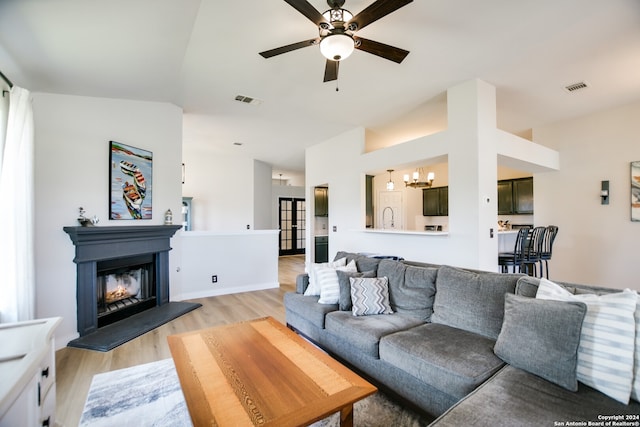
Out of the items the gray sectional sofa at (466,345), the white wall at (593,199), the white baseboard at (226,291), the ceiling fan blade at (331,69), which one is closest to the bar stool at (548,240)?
the white wall at (593,199)

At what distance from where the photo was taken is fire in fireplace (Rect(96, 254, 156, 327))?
3.53 meters

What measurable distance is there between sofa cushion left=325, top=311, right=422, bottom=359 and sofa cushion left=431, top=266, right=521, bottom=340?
0.26 m

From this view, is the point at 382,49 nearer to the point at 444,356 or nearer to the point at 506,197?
the point at 444,356

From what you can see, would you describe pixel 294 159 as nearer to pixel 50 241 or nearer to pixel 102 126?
pixel 102 126

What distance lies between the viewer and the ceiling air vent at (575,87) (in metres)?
3.66

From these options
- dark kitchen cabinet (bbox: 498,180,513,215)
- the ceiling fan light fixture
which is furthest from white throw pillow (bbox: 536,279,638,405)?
dark kitchen cabinet (bbox: 498,180,513,215)

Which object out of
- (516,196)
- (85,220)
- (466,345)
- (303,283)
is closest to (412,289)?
(466,345)

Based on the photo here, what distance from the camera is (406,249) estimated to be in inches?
177

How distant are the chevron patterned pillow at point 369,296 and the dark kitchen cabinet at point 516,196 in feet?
16.4

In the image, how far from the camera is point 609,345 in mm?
1390

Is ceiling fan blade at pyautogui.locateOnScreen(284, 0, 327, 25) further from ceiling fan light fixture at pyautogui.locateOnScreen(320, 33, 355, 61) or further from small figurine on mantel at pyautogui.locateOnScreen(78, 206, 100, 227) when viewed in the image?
small figurine on mantel at pyautogui.locateOnScreen(78, 206, 100, 227)

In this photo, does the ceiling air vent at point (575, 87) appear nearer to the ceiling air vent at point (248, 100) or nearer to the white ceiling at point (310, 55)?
the white ceiling at point (310, 55)

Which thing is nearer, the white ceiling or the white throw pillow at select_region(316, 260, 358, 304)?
the white ceiling

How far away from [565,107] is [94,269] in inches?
265
